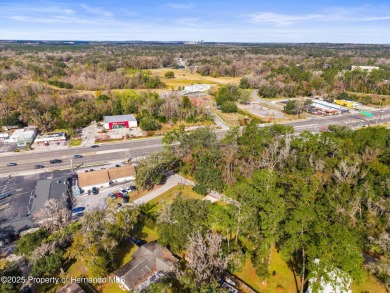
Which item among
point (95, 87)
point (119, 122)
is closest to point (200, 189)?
point (119, 122)

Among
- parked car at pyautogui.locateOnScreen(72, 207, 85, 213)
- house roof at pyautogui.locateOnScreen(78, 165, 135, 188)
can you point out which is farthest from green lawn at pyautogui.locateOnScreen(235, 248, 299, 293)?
house roof at pyautogui.locateOnScreen(78, 165, 135, 188)

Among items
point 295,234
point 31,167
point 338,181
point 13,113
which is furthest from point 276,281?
point 13,113

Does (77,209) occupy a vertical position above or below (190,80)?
below

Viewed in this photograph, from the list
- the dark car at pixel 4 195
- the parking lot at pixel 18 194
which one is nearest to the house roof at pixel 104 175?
the parking lot at pixel 18 194

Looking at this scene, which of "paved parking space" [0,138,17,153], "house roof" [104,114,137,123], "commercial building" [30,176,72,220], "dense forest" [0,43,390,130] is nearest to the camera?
"commercial building" [30,176,72,220]

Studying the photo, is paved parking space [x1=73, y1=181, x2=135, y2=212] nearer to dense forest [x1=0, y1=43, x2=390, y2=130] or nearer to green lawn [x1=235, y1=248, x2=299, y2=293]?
green lawn [x1=235, y1=248, x2=299, y2=293]

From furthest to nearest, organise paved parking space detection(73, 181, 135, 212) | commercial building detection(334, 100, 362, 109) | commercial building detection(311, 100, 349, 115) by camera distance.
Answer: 1. commercial building detection(334, 100, 362, 109)
2. commercial building detection(311, 100, 349, 115)
3. paved parking space detection(73, 181, 135, 212)

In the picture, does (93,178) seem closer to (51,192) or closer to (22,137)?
(51,192)
